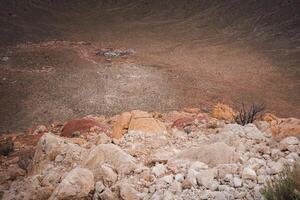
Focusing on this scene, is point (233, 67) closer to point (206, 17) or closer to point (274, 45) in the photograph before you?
A: point (274, 45)

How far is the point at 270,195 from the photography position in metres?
3.34

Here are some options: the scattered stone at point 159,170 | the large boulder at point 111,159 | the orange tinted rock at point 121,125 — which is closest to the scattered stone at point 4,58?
the orange tinted rock at point 121,125

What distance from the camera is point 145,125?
679 cm

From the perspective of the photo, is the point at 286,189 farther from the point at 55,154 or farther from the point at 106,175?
the point at 55,154

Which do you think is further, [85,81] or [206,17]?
[206,17]

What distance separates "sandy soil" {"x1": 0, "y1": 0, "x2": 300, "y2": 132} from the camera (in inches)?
539

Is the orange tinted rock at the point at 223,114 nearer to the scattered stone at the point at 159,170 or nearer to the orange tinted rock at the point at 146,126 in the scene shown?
the orange tinted rock at the point at 146,126

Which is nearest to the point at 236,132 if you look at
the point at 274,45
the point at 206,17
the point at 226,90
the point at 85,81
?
the point at 226,90

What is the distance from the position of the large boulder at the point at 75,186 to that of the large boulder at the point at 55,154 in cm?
78

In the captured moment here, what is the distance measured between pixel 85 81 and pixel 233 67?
7.25m

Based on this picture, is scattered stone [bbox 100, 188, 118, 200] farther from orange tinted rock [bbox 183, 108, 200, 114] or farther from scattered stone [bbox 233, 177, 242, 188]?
orange tinted rock [bbox 183, 108, 200, 114]

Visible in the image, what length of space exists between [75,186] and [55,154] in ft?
4.48

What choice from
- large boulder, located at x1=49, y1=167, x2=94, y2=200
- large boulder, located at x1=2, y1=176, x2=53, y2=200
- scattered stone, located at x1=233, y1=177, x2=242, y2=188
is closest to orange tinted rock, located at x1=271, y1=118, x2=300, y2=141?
scattered stone, located at x1=233, y1=177, x2=242, y2=188

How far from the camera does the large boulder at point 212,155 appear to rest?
4551 millimetres
